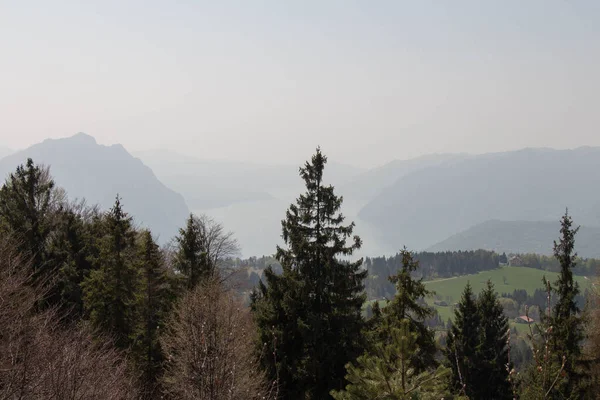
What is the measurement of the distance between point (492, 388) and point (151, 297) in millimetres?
26023

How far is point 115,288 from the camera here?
71.3 feet

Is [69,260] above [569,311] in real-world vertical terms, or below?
above

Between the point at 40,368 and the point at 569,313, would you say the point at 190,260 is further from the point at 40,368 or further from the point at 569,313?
the point at 569,313

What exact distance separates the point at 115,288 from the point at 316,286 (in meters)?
10.5

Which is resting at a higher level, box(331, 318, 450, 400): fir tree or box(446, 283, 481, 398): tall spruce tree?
box(331, 318, 450, 400): fir tree

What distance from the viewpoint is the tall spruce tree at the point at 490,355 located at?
105 ft

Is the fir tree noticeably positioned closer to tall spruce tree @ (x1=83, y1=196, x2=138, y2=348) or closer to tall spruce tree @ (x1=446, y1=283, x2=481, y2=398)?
tall spruce tree @ (x1=83, y1=196, x2=138, y2=348)

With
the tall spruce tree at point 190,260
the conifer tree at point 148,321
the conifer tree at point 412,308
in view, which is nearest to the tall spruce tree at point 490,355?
the conifer tree at point 412,308

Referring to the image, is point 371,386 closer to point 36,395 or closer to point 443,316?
point 36,395

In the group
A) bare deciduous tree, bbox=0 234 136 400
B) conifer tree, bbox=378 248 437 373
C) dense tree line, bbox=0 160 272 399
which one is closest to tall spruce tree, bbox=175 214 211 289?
dense tree line, bbox=0 160 272 399

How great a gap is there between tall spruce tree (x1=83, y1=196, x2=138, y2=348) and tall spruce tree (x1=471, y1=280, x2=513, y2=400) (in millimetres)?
25477

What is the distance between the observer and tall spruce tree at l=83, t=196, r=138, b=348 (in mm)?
21703

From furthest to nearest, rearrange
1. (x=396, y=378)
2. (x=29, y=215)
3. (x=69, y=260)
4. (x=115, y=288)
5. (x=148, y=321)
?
(x=29, y=215) → (x=69, y=260) → (x=148, y=321) → (x=115, y=288) → (x=396, y=378)

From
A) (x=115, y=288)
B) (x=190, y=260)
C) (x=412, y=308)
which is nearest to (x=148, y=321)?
(x=115, y=288)
